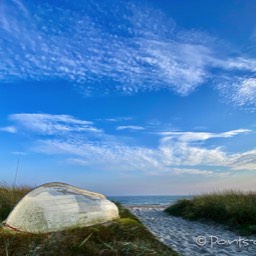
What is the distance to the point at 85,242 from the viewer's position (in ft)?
15.8

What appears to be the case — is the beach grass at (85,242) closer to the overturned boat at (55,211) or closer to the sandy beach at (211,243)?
the overturned boat at (55,211)

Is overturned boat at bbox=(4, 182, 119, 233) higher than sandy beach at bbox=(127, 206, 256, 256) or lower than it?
higher

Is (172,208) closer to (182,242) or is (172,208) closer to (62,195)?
(182,242)

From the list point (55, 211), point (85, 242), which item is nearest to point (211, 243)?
point (55, 211)

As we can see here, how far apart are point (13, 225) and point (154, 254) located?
282 cm

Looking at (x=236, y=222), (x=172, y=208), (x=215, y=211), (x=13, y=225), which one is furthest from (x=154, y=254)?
(x=172, y=208)

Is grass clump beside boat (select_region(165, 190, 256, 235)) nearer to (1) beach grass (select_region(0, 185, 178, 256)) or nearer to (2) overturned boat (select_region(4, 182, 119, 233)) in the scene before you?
(2) overturned boat (select_region(4, 182, 119, 233))

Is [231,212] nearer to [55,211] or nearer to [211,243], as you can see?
[211,243]

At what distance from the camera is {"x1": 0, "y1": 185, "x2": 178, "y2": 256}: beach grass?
4469 mm

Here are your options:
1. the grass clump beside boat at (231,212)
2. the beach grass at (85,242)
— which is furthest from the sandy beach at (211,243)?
the beach grass at (85,242)

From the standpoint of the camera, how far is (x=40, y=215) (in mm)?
6082

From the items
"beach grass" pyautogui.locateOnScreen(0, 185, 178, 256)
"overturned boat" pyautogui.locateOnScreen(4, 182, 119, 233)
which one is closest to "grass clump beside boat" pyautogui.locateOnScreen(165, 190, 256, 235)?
"overturned boat" pyautogui.locateOnScreen(4, 182, 119, 233)

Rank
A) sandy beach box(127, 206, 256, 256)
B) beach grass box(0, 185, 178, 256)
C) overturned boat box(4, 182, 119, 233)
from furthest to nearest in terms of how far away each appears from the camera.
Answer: sandy beach box(127, 206, 256, 256) → overturned boat box(4, 182, 119, 233) → beach grass box(0, 185, 178, 256)

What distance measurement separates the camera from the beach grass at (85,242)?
4.47m
